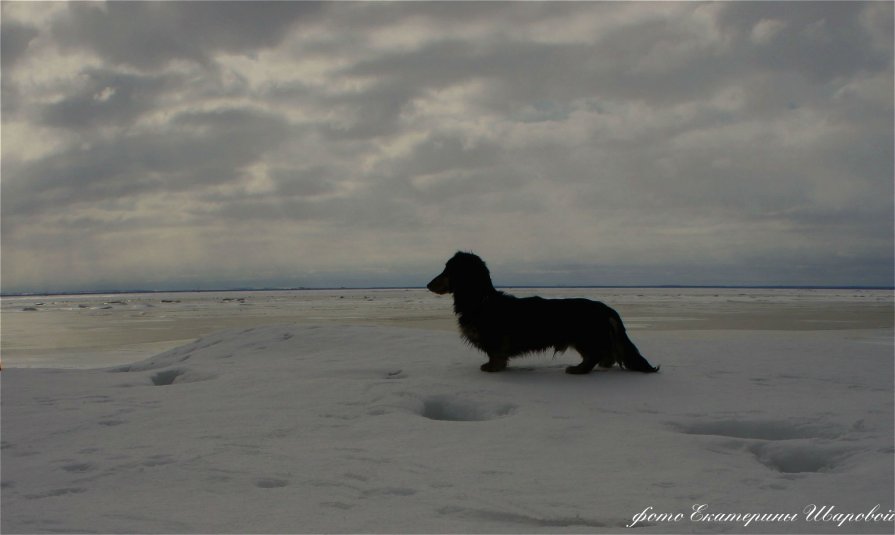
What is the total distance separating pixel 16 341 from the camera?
1417cm

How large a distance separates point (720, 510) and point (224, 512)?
2.20 m

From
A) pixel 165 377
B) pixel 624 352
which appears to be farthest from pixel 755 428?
pixel 165 377

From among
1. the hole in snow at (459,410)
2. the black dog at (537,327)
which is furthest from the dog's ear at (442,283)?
the hole in snow at (459,410)

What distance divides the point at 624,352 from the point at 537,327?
0.89m

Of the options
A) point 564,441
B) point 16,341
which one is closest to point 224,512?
point 564,441

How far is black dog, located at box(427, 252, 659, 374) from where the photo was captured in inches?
234

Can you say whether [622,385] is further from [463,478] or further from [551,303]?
[463,478]

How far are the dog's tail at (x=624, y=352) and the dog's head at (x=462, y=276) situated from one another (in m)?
1.33

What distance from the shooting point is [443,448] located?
3570mm

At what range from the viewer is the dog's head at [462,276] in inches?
251

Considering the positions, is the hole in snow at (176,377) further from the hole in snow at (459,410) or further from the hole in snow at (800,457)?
the hole in snow at (800,457)

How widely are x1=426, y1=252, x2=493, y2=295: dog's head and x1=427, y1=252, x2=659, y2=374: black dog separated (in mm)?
11

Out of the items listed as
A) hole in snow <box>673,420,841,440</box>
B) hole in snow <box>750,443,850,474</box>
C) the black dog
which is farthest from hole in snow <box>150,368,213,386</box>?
hole in snow <box>750,443,850,474</box>

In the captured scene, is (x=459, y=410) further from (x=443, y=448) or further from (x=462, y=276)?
(x=462, y=276)
